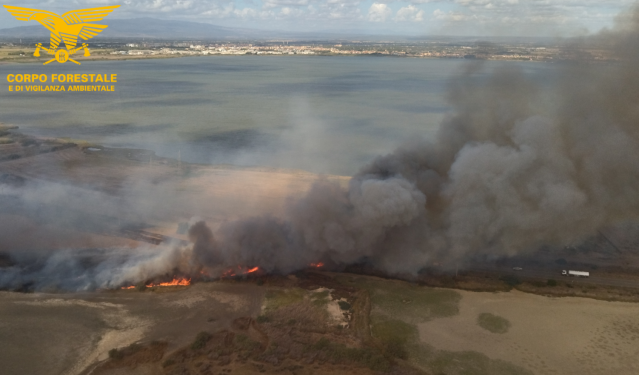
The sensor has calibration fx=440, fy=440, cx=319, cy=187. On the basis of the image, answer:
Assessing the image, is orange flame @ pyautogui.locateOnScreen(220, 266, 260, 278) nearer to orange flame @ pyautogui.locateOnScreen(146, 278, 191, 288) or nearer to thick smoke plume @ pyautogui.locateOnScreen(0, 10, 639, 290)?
thick smoke plume @ pyautogui.locateOnScreen(0, 10, 639, 290)

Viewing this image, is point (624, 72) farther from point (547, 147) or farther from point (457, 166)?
point (457, 166)

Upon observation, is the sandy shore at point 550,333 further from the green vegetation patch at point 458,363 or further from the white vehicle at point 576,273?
the white vehicle at point 576,273

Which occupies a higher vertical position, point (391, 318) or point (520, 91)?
point (520, 91)

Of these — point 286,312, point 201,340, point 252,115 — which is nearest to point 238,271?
point 286,312

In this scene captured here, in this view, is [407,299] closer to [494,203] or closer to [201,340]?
[494,203]

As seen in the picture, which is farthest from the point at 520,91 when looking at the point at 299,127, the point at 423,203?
the point at 299,127

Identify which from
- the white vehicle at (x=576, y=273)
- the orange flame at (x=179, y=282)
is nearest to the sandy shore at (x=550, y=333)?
the white vehicle at (x=576, y=273)
